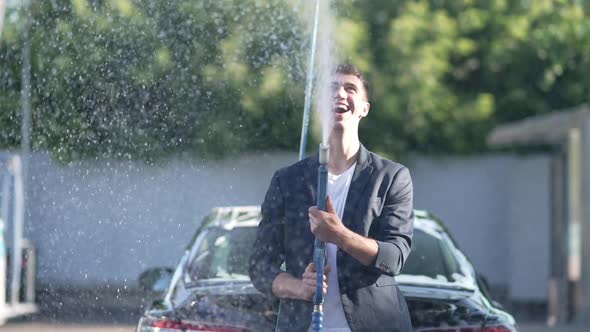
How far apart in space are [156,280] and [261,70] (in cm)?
806

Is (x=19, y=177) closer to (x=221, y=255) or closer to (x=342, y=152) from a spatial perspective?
(x=221, y=255)

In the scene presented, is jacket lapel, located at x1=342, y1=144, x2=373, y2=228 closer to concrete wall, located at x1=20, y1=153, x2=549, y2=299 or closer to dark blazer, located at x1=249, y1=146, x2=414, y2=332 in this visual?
dark blazer, located at x1=249, y1=146, x2=414, y2=332

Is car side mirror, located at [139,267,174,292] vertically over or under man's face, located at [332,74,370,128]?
under

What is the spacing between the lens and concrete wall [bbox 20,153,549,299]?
54.4ft

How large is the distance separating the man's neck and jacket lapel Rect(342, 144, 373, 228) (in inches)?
1.2

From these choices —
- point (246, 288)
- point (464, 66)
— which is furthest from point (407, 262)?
point (464, 66)

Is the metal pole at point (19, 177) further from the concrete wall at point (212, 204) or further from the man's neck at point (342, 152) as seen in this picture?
the man's neck at point (342, 152)

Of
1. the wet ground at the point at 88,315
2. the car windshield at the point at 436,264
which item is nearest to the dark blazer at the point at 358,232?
the car windshield at the point at 436,264

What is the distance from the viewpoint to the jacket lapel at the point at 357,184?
154 inches

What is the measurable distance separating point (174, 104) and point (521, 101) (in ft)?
21.7

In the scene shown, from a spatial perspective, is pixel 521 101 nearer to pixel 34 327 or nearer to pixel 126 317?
pixel 126 317

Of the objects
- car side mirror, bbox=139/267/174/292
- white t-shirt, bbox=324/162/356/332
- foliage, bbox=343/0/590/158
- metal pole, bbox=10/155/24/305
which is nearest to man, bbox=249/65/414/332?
white t-shirt, bbox=324/162/356/332

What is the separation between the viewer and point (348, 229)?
12.5 feet

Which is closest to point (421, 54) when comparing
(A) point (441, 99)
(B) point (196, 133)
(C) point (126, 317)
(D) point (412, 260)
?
(A) point (441, 99)
